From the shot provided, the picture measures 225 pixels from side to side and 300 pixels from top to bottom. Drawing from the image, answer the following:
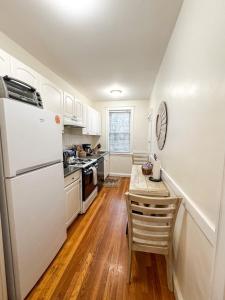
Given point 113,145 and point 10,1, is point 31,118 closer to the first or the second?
point 10,1

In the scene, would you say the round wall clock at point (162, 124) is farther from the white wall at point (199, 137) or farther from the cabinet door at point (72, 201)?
the cabinet door at point (72, 201)

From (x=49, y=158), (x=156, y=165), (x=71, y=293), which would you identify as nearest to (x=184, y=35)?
(x=156, y=165)

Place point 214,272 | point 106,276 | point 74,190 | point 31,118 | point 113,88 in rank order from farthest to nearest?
point 113,88 → point 74,190 → point 106,276 → point 31,118 → point 214,272

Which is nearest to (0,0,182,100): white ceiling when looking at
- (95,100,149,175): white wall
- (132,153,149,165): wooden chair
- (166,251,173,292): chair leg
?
(132,153,149,165): wooden chair

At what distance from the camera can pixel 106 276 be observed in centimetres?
148

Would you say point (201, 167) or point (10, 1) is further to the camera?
point (10, 1)

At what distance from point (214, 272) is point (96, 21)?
85.9 inches

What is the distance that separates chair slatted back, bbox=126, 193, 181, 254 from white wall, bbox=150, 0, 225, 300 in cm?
11

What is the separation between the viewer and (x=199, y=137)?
95 cm

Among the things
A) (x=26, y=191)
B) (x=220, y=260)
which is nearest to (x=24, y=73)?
(x=26, y=191)

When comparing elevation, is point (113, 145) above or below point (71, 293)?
above

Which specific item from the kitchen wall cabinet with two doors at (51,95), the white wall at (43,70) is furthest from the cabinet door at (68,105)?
the white wall at (43,70)

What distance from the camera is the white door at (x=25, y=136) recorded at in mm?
1070

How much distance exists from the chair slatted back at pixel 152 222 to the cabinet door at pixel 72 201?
109 centimetres
